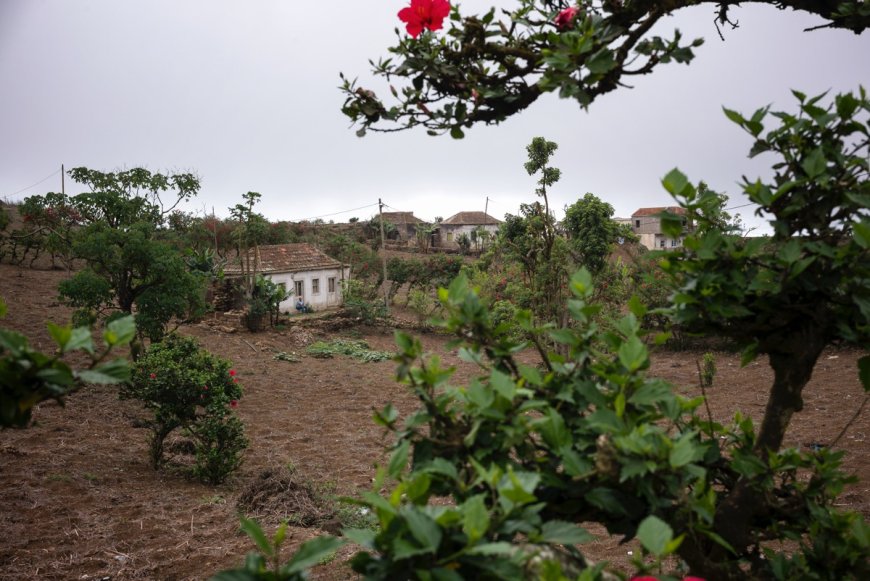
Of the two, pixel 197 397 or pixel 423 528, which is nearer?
pixel 423 528

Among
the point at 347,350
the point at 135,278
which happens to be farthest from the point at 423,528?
the point at 347,350

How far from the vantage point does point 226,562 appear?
5.38 metres

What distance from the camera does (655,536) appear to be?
4.09ft

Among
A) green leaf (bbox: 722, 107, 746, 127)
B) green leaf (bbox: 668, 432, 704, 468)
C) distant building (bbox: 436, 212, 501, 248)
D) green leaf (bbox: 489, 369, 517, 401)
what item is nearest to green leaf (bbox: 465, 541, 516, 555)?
green leaf (bbox: 489, 369, 517, 401)

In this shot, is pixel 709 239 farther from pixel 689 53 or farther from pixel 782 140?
pixel 689 53

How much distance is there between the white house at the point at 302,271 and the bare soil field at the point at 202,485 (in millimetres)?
10204

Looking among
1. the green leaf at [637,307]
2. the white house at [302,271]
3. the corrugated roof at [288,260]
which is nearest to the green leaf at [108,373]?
the green leaf at [637,307]

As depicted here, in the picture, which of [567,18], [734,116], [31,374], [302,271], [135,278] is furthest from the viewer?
[302,271]

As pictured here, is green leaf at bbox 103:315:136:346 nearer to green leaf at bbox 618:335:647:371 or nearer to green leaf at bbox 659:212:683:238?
green leaf at bbox 618:335:647:371

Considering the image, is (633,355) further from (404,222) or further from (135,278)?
(404,222)

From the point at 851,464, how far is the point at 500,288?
14388 millimetres

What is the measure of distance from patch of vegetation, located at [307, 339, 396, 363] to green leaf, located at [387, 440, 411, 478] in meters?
17.5

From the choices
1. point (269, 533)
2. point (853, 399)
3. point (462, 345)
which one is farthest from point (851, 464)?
point (462, 345)

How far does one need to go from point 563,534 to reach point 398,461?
356 mm
